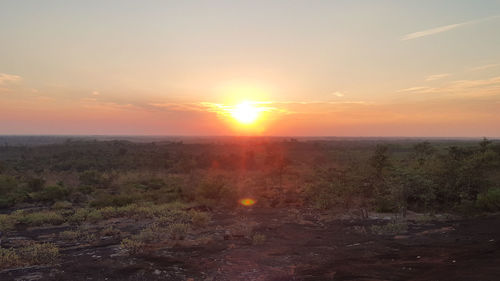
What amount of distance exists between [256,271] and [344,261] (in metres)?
2.84

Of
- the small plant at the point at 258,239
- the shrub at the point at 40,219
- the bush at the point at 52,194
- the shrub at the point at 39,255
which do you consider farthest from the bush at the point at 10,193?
the small plant at the point at 258,239

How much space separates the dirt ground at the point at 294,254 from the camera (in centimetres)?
866

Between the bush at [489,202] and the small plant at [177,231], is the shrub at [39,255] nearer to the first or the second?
the small plant at [177,231]

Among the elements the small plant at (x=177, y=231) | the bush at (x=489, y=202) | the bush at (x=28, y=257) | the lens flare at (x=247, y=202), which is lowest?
the lens flare at (x=247, y=202)

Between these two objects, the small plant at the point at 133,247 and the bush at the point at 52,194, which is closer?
the small plant at the point at 133,247

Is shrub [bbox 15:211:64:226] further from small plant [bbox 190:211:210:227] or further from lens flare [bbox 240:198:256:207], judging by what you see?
lens flare [bbox 240:198:256:207]

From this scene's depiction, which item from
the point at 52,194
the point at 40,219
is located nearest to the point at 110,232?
the point at 40,219

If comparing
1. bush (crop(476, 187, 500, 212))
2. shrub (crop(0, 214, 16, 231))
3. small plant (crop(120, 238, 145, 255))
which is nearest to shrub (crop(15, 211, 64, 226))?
shrub (crop(0, 214, 16, 231))

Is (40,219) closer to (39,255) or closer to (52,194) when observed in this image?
(39,255)

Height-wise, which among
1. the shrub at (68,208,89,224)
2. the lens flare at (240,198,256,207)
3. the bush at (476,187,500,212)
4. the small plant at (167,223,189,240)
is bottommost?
the lens flare at (240,198,256,207)

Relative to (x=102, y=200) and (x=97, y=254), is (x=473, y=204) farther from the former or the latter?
(x=102, y=200)

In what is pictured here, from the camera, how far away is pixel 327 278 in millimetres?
8266

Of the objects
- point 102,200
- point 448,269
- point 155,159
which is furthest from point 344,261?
point 155,159

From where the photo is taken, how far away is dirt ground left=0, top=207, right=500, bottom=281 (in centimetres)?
866
